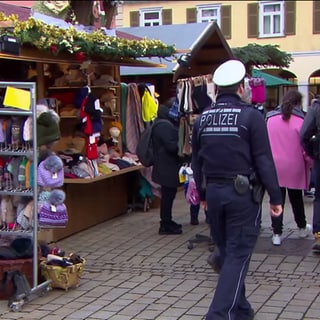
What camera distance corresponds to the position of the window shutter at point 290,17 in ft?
87.9

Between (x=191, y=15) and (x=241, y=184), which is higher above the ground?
(x=191, y=15)

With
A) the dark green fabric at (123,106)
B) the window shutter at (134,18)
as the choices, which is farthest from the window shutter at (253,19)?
the dark green fabric at (123,106)

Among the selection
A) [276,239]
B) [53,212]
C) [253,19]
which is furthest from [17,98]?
[253,19]

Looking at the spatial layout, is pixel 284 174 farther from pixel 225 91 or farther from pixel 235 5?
pixel 235 5

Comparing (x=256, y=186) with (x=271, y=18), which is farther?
(x=271, y=18)

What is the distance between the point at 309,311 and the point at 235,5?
24241 millimetres

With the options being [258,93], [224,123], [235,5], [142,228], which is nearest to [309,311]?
[224,123]

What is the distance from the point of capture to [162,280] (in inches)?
227

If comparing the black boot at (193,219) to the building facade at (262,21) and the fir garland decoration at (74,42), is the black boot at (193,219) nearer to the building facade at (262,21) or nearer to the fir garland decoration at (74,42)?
the fir garland decoration at (74,42)

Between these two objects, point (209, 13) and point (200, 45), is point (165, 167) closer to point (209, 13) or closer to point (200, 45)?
point (200, 45)

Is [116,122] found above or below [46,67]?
below

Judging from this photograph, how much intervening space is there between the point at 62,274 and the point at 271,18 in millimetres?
23628

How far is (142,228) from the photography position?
26.2ft

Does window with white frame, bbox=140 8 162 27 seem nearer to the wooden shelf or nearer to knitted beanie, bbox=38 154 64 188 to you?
the wooden shelf
